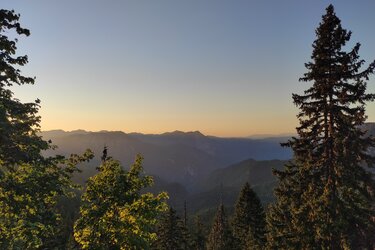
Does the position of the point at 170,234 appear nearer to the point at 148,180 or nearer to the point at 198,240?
the point at 198,240

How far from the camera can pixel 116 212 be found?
1733 centimetres

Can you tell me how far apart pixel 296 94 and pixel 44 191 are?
15601 mm

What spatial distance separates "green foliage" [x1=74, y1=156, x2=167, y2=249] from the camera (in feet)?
54.7

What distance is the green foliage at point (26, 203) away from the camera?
46.7 ft

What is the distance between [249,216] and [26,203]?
44.2 m

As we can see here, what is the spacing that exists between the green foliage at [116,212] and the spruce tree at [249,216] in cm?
3867

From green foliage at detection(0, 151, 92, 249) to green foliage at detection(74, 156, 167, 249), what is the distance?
1.52m

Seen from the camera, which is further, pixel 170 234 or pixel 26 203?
pixel 170 234

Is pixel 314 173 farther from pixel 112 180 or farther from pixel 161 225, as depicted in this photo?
pixel 161 225

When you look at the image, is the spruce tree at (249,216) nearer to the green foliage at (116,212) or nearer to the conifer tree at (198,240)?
the conifer tree at (198,240)

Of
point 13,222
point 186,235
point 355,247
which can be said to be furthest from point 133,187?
point 186,235

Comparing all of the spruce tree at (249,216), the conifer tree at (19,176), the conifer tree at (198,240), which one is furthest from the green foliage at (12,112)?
the conifer tree at (198,240)

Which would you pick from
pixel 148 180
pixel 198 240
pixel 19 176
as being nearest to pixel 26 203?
pixel 19 176

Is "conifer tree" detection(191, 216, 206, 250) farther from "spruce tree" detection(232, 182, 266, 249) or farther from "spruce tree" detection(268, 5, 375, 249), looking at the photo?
"spruce tree" detection(268, 5, 375, 249)
